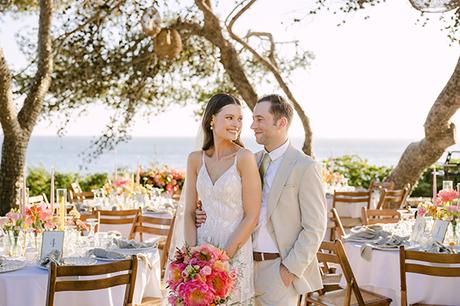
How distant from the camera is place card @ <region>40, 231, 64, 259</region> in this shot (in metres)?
4.05

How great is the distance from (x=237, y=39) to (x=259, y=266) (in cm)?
872

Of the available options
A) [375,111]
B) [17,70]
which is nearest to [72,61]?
[17,70]

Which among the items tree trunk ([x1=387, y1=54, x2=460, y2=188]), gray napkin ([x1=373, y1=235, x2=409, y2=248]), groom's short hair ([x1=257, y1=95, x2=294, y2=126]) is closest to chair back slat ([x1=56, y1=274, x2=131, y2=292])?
groom's short hair ([x1=257, y1=95, x2=294, y2=126])

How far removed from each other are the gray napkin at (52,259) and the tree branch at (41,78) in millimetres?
4828

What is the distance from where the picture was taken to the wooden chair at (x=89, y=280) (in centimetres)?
339

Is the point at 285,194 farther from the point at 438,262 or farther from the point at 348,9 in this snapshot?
the point at 348,9

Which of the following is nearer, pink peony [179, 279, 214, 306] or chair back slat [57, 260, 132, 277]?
pink peony [179, 279, 214, 306]

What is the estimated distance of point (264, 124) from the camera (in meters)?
3.09

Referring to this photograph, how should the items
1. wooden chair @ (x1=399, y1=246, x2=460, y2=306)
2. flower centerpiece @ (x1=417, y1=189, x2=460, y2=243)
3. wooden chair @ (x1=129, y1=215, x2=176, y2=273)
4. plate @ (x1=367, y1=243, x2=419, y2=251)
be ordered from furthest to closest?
wooden chair @ (x1=129, y1=215, x2=176, y2=273), flower centerpiece @ (x1=417, y1=189, x2=460, y2=243), plate @ (x1=367, y1=243, x2=419, y2=251), wooden chair @ (x1=399, y1=246, x2=460, y2=306)

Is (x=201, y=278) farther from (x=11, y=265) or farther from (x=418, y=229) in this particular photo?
(x=418, y=229)

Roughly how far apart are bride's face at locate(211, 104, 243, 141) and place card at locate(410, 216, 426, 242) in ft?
8.03

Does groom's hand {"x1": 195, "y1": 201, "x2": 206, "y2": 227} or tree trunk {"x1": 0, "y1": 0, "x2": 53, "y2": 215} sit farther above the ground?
tree trunk {"x1": 0, "y1": 0, "x2": 53, "y2": 215}

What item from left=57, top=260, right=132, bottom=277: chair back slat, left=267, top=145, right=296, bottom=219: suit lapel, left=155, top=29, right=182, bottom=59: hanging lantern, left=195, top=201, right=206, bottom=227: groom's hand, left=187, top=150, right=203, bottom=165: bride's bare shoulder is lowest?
left=57, top=260, right=132, bottom=277: chair back slat

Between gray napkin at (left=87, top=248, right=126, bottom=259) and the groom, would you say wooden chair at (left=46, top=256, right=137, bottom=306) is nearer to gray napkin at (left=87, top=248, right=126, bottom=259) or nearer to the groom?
gray napkin at (left=87, top=248, right=126, bottom=259)
